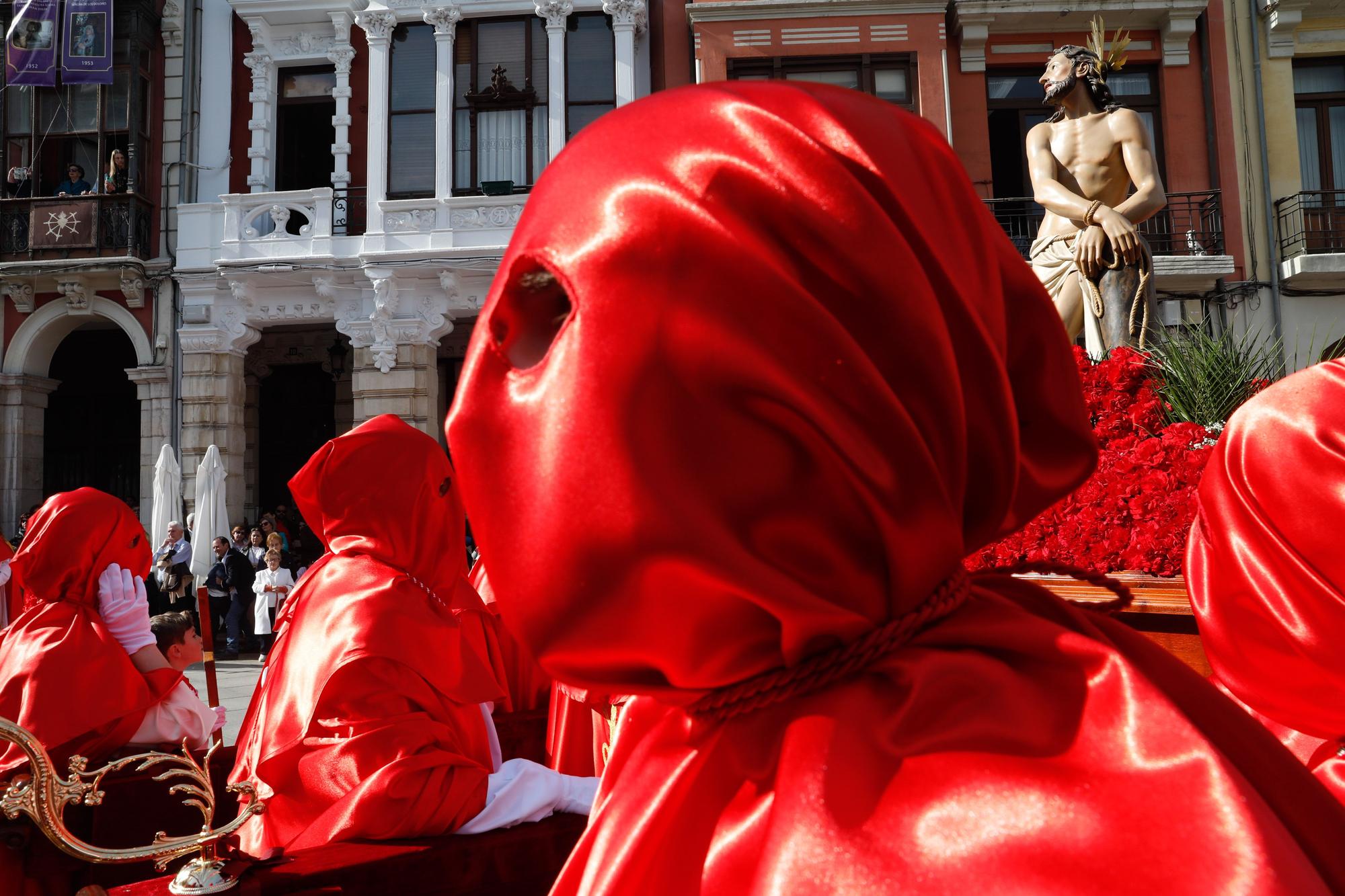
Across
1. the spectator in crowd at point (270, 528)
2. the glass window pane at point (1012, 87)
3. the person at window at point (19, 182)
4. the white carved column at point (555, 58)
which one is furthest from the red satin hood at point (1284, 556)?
the person at window at point (19, 182)

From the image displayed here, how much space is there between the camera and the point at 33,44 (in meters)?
13.8

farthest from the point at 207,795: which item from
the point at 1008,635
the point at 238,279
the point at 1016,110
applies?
the point at 1016,110

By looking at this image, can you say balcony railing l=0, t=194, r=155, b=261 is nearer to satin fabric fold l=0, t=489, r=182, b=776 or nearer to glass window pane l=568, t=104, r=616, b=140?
glass window pane l=568, t=104, r=616, b=140

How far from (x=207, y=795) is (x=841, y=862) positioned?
6.33ft

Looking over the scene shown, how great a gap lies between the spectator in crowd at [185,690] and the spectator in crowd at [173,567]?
685 cm

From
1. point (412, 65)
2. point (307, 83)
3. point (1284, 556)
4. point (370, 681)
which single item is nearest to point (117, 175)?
point (307, 83)

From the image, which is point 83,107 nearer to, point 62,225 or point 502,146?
point 62,225

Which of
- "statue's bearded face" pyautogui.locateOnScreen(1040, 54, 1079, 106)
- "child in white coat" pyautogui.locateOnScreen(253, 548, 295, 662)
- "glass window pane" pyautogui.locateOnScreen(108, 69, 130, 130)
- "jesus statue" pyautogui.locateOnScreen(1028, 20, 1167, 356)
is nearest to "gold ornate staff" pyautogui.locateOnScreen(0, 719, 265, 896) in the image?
"jesus statue" pyautogui.locateOnScreen(1028, 20, 1167, 356)

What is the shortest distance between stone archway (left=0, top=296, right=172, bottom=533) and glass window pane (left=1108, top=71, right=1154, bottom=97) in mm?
13631

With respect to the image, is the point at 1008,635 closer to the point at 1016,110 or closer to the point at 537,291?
the point at 537,291

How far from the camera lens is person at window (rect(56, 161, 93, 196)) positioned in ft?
47.1

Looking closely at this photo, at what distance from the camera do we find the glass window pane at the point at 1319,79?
13.7 meters

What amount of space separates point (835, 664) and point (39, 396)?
1675 centimetres

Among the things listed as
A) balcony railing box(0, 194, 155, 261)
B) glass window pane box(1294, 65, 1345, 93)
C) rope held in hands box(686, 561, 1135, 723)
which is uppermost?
glass window pane box(1294, 65, 1345, 93)
